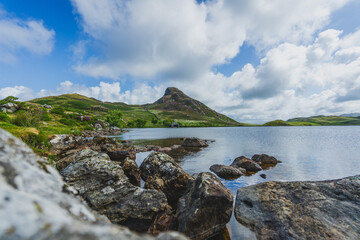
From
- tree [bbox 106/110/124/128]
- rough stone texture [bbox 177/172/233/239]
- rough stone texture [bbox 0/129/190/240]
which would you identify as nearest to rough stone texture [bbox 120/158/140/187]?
rough stone texture [bbox 177/172/233/239]

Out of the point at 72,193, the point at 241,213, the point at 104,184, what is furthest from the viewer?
the point at 104,184

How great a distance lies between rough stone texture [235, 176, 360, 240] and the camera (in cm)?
684

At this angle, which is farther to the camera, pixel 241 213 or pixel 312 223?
pixel 241 213

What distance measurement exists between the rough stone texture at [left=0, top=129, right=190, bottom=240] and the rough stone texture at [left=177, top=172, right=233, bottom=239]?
228 inches

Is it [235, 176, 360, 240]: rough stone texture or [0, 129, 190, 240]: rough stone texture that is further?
[235, 176, 360, 240]: rough stone texture

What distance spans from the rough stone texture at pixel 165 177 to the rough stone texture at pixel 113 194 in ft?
8.61

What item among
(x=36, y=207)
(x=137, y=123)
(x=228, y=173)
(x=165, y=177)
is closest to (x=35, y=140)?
(x=165, y=177)

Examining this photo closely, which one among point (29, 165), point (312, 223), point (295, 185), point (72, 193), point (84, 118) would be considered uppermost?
point (84, 118)

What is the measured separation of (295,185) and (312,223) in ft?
8.32

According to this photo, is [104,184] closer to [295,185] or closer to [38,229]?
[38,229]

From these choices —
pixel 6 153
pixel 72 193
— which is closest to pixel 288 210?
pixel 72 193

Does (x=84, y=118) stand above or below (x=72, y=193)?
above

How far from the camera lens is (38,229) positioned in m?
1.73

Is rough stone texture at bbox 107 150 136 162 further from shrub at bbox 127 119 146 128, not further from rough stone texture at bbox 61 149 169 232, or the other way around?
shrub at bbox 127 119 146 128
